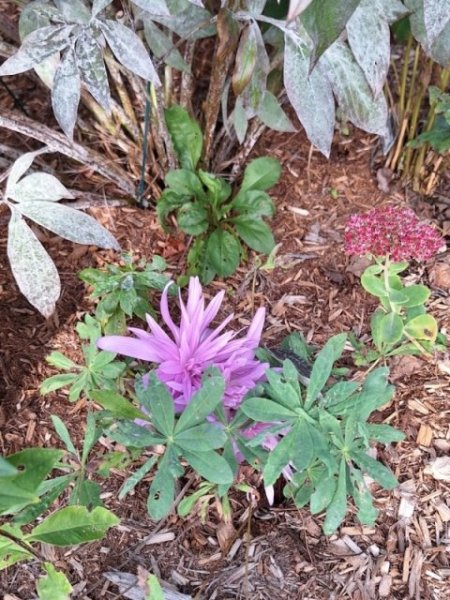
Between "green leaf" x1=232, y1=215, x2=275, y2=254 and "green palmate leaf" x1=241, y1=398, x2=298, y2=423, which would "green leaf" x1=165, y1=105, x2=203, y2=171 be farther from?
"green palmate leaf" x1=241, y1=398, x2=298, y2=423

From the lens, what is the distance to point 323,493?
0.94 meters

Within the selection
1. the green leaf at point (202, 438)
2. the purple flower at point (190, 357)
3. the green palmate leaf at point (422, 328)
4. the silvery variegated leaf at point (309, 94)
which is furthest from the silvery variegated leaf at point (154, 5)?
the green palmate leaf at point (422, 328)

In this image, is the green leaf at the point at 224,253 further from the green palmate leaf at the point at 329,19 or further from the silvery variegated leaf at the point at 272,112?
the green palmate leaf at the point at 329,19

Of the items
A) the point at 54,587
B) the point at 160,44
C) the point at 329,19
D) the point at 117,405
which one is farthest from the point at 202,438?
the point at 160,44

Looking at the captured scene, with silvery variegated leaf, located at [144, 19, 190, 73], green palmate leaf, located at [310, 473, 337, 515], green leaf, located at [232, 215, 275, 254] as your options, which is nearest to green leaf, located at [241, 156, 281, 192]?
green leaf, located at [232, 215, 275, 254]

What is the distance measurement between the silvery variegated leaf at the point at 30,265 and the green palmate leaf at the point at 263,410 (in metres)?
0.36

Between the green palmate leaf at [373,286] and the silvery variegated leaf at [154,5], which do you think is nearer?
the silvery variegated leaf at [154,5]

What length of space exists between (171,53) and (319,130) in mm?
383

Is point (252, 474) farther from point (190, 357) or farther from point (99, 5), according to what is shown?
point (99, 5)

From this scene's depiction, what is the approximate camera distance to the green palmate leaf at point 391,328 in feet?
3.81

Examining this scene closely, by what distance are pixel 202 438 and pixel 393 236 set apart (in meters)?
0.48

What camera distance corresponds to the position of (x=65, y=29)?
3.36ft

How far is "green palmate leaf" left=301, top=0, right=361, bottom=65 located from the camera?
76 cm

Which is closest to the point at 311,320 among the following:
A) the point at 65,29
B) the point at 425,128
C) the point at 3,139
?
the point at 425,128
